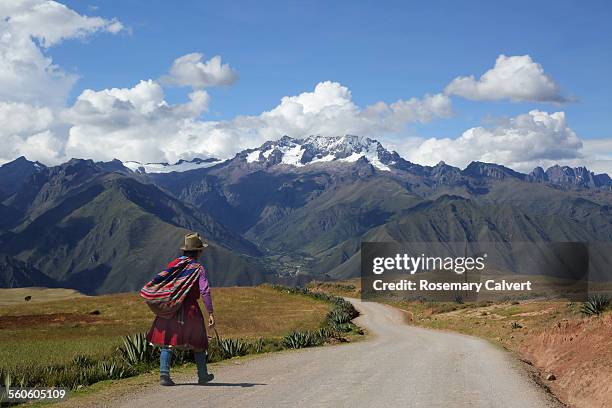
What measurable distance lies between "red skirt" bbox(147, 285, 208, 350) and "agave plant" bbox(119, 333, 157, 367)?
12.2 feet

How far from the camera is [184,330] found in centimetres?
1276

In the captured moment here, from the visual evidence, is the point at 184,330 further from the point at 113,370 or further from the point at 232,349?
the point at 232,349

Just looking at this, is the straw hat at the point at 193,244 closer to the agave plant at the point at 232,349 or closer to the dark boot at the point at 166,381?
the dark boot at the point at 166,381

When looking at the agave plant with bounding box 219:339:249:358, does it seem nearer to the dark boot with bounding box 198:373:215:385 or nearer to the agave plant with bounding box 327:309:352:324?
the dark boot with bounding box 198:373:215:385

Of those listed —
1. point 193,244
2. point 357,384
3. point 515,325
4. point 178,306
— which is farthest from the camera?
point 515,325

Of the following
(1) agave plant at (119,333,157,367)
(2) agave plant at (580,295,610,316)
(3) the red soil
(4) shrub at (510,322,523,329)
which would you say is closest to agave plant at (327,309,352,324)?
(4) shrub at (510,322,523,329)

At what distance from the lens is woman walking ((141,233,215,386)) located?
12.6 meters

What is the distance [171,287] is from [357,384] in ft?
15.6

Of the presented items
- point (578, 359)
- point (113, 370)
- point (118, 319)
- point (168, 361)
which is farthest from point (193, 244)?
point (118, 319)

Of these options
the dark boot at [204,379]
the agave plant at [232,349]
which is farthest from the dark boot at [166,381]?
the agave plant at [232,349]

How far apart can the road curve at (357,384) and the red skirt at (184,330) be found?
973mm

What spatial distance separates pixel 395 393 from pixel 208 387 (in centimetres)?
399

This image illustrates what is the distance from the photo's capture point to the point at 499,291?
90.2 meters

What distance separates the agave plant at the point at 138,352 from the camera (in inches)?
640
